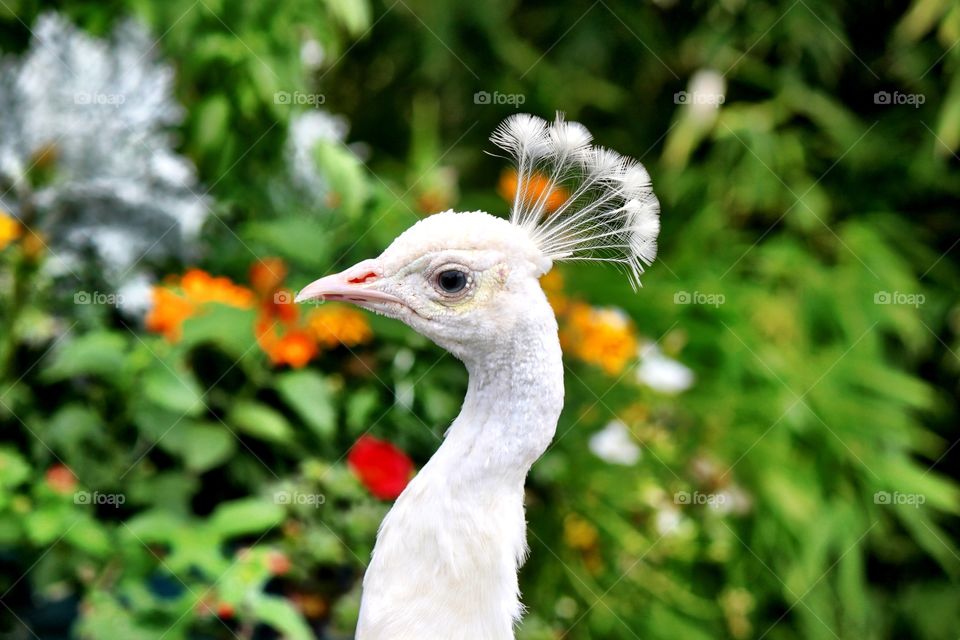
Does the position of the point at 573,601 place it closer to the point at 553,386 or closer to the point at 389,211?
the point at 389,211

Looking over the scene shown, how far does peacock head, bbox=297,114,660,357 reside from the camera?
3.10 feet

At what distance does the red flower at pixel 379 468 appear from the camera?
→ 1.75 m

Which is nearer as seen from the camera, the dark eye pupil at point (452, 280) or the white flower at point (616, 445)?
the dark eye pupil at point (452, 280)

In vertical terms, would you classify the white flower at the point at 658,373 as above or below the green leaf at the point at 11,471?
above

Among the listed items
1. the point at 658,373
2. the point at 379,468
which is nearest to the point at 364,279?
the point at 379,468

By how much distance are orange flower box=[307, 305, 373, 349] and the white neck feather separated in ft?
2.88

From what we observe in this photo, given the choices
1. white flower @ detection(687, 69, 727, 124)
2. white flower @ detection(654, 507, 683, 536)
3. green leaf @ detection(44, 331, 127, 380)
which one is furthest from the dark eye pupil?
white flower @ detection(687, 69, 727, 124)

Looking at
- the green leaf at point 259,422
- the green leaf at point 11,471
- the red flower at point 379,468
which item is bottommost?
the green leaf at point 11,471

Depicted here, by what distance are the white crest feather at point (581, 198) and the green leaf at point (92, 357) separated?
0.97m

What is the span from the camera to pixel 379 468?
175cm

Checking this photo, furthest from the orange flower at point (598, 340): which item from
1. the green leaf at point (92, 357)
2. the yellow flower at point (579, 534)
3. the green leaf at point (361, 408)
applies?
the green leaf at point (92, 357)

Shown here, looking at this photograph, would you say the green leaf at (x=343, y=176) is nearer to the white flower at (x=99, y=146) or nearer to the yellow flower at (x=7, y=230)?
the white flower at (x=99, y=146)

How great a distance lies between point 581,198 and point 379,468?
85 cm

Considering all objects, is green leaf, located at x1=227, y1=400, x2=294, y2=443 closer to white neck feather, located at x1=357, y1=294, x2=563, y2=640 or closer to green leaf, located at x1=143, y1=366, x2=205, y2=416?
green leaf, located at x1=143, y1=366, x2=205, y2=416
